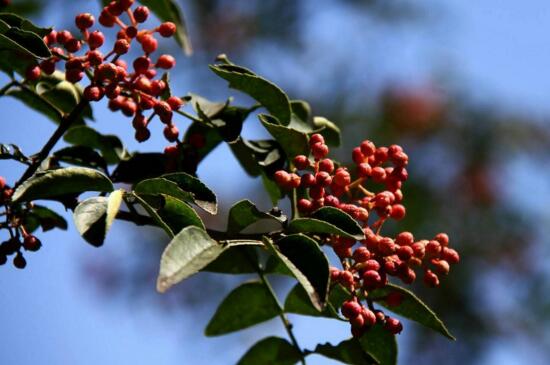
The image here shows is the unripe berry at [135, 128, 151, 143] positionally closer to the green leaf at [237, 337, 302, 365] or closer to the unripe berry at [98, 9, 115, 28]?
the unripe berry at [98, 9, 115, 28]

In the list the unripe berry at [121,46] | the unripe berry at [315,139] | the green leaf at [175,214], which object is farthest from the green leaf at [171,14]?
the green leaf at [175,214]

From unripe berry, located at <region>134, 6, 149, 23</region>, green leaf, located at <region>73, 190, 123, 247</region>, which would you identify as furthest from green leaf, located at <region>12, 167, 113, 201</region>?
unripe berry, located at <region>134, 6, 149, 23</region>

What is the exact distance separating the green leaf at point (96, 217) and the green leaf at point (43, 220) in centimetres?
30

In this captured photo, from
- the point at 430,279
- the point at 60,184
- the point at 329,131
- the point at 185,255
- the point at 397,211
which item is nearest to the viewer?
the point at 185,255

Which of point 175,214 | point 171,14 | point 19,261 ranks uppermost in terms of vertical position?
point 171,14

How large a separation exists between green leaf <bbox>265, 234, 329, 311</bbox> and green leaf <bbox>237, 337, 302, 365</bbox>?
43cm

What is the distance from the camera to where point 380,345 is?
1.43m

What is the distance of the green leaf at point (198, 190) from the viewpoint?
1.27 meters

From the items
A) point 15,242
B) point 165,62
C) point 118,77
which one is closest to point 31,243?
point 15,242

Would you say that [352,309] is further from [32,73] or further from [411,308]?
[32,73]

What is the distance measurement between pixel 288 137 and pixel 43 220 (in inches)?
17.7

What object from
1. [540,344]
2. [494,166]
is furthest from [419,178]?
[540,344]

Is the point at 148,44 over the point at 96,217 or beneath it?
over

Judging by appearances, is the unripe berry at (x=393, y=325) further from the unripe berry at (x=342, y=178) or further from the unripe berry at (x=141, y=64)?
the unripe berry at (x=141, y=64)
